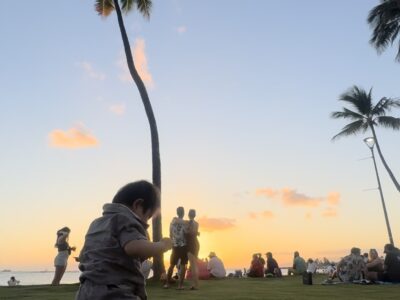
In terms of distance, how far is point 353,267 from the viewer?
1616 cm

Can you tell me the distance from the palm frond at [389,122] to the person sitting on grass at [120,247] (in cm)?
4219

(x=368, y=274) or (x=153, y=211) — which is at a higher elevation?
(x=368, y=274)

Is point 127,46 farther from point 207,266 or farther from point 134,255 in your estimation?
point 134,255

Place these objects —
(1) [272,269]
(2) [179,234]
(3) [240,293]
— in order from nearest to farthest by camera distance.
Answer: (3) [240,293] < (2) [179,234] < (1) [272,269]

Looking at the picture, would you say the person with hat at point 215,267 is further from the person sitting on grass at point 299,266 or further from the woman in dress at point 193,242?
the person sitting on grass at point 299,266

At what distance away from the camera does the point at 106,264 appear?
3137mm

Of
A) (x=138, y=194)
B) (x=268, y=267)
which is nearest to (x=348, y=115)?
(x=268, y=267)

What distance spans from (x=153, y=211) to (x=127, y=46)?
49.7ft

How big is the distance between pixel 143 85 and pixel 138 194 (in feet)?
46.7

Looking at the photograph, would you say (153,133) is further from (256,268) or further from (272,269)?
(272,269)

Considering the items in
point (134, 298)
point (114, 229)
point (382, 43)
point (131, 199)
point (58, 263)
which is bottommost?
point (134, 298)

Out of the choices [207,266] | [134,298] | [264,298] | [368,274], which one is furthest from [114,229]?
[207,266]

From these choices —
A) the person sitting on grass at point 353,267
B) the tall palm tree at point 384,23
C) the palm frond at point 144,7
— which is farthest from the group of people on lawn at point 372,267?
the tall palm tree at point 384,23

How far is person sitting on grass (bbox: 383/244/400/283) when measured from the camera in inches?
609
